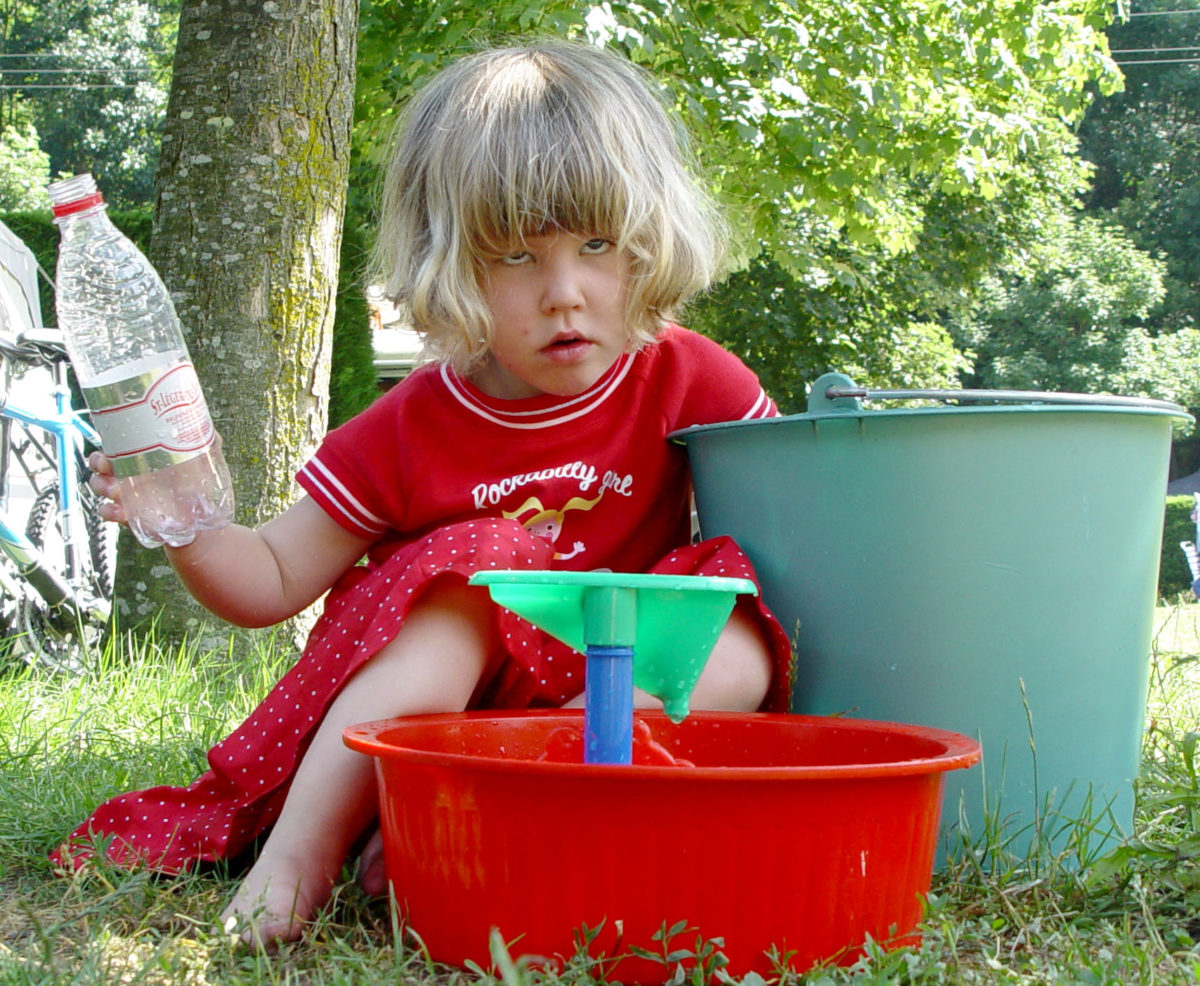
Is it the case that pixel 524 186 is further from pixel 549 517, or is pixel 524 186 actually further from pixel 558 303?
pixel 549 517

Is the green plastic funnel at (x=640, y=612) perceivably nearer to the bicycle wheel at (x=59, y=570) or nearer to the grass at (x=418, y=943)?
the grass at (x=418, y=943)

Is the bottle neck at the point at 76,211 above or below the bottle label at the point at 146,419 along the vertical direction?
above

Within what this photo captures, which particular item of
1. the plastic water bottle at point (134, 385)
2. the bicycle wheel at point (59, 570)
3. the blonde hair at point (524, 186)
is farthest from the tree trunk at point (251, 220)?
the blonde hair at point (524, 186)

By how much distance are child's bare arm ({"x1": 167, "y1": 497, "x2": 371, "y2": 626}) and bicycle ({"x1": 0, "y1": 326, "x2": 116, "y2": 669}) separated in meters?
1.88

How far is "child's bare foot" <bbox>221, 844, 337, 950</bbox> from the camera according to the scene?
1.30 meters

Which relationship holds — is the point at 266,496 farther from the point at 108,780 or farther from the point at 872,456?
the point at 872,456

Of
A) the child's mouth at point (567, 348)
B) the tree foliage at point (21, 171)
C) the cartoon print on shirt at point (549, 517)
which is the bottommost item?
the cartoon print on shirt at point (549, 517)

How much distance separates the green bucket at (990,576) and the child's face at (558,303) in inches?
9.1

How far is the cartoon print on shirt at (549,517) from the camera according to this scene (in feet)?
5.80

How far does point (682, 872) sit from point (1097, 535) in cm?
72

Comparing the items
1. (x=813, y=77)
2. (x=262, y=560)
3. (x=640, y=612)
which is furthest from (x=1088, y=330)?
→ (x=640, y=612)

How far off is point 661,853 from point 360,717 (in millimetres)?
469

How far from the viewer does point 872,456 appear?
1.50m

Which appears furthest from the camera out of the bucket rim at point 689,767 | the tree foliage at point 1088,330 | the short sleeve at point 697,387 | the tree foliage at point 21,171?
the tree foliage at point 21,171
